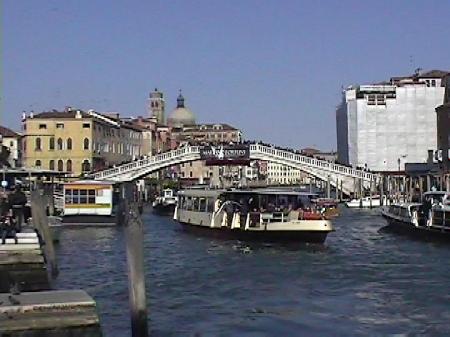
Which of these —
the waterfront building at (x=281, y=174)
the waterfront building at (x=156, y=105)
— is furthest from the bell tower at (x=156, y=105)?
the waterfront building at (x=281, y=174)

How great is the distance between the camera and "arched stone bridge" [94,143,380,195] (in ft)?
88.4

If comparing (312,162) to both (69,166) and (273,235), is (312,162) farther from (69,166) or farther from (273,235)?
(273,235)

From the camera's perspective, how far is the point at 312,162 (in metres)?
27.2

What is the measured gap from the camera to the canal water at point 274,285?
5.92 meters

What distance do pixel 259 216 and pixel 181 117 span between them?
58687mm

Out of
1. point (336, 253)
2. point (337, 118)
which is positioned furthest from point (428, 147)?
point (336, 253)

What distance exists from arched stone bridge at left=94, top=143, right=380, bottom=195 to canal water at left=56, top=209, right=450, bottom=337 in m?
13.9

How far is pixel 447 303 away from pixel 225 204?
672 centimetres

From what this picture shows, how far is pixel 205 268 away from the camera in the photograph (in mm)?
9398

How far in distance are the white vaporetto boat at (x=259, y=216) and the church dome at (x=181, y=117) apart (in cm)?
5474

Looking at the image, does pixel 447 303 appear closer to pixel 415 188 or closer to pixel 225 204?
pixel 225 204

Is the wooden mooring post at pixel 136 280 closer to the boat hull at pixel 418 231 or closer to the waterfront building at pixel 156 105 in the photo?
the boat hull at pixel 418 231

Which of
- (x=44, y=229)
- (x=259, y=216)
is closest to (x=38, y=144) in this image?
(x=259, y=216)

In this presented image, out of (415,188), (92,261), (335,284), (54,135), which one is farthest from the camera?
(54,135)
